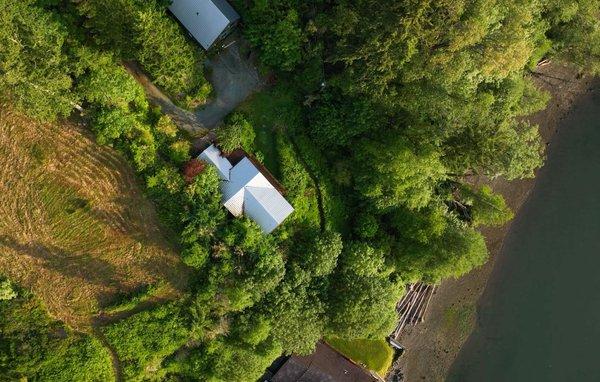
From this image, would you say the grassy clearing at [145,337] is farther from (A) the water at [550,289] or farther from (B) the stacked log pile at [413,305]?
(A) the water at [550,289]

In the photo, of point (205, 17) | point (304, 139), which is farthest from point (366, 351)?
point (205, 17)

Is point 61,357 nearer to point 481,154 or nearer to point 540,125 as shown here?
point 481,154

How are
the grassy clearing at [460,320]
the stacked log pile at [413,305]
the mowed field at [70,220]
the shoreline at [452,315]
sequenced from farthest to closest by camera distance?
the grassy clearing at [460,320], the shoreline at [452,315], the stacked log pile at [413,305], the mowed field at [70,220]

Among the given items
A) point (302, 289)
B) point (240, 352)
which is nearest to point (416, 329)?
point (302, 289)

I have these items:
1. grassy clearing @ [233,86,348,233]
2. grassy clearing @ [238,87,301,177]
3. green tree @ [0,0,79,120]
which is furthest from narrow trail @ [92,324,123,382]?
grassy clearing @ [238,87,301,177]

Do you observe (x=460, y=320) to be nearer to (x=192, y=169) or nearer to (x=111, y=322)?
(x=192, y=169)

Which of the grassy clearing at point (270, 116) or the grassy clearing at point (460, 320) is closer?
the grassy clearing at point (270, 116)

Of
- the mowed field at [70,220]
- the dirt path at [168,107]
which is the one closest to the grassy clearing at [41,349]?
the mowed field at [70,220]
